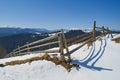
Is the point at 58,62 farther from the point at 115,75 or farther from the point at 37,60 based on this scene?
the point at 115,75

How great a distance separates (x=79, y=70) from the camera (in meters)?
10.2

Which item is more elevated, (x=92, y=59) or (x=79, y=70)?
(x=92, y=59)

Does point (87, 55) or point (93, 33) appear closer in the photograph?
point (87, 55)

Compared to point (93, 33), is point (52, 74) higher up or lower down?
lower down

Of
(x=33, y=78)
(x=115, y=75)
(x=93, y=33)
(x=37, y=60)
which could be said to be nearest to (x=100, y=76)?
(x=115, y=75)

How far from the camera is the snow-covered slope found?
9599 mm

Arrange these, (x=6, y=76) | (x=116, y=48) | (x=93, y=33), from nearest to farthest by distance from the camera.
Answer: (x=6, y=76) < (x=116, y=48) < (x=93, y=33)

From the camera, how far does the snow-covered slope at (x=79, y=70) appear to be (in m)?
9.60

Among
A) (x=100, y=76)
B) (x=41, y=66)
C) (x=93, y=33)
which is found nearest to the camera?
(x=100, y=76)

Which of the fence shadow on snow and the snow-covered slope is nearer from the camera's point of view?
the snow-covered slope

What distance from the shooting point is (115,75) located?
938cm

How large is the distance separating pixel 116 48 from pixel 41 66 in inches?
236

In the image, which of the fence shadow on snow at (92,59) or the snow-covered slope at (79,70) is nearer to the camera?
the snow-covered slope at (79,70)

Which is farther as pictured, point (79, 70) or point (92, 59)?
point (92, 59)
